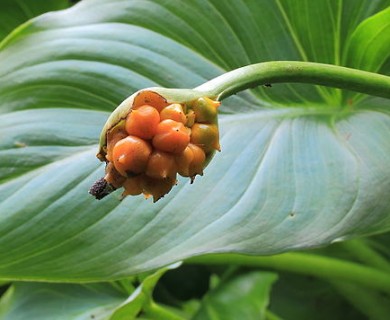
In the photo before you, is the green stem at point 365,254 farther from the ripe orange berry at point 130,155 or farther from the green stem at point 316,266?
the ripe orange berry at point 130,155

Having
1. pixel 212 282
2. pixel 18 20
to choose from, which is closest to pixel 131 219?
pixel 18 20

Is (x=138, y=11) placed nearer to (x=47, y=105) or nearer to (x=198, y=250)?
(x=47, y=105)

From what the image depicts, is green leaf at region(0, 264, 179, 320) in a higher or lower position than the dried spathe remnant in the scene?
lower

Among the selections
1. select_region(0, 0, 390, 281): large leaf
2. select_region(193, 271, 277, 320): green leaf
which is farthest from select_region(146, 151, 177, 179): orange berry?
select_region(193, 271, 277, 320): green leaf

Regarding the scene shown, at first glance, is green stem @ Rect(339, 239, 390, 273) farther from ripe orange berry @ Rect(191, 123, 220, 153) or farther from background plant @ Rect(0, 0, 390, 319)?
ripe orange berry @ Rect(191, 123, 220, 153)

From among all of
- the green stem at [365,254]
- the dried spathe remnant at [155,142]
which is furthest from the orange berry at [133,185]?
the green stem at [365,254]

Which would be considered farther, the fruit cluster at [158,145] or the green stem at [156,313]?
the green stem at [156,313]
